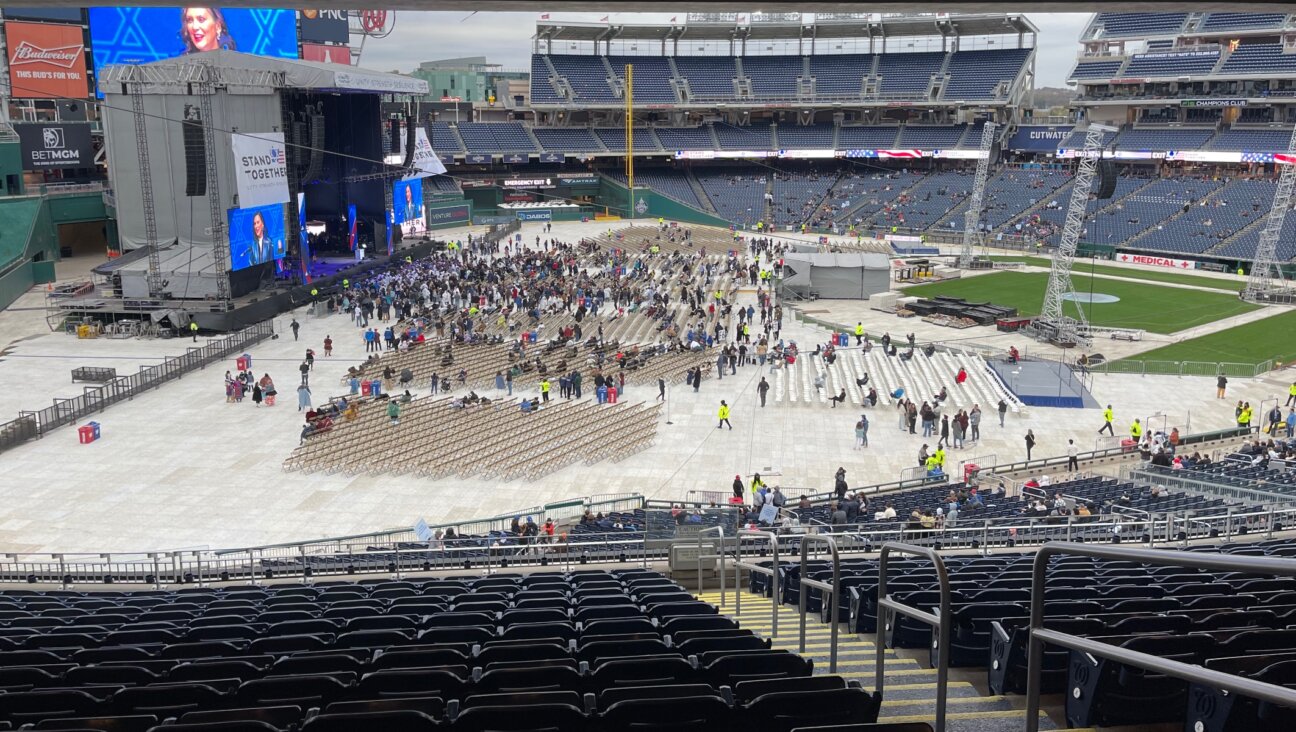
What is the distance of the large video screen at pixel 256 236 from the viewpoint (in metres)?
44.0

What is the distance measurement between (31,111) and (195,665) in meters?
71.2

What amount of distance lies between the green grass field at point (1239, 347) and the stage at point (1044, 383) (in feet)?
16.8

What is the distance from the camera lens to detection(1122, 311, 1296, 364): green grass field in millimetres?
40406

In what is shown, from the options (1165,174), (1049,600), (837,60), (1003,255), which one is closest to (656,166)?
(837,60)

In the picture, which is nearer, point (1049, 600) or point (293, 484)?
point (1049, 600)

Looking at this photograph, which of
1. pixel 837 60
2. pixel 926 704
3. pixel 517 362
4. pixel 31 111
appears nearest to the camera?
pixel 926 704

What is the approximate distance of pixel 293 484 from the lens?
24672 mm

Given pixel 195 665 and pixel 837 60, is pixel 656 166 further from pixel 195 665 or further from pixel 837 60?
pixel 195 665

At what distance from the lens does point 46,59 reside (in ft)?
199

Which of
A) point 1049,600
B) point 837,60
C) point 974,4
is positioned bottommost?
point 1049,600

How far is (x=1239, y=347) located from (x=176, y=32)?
59800 mm

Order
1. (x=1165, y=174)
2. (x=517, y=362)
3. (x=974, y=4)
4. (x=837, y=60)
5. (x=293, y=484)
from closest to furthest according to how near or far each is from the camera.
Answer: (x=974, y=4)
(x=293, y=484)
(x=517, y=362)
(x=1165, y=174)
(x=837, y=60)

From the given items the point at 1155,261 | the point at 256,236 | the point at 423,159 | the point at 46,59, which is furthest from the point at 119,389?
the point at 1155,261

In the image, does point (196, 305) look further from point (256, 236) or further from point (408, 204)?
point (408, 204)
